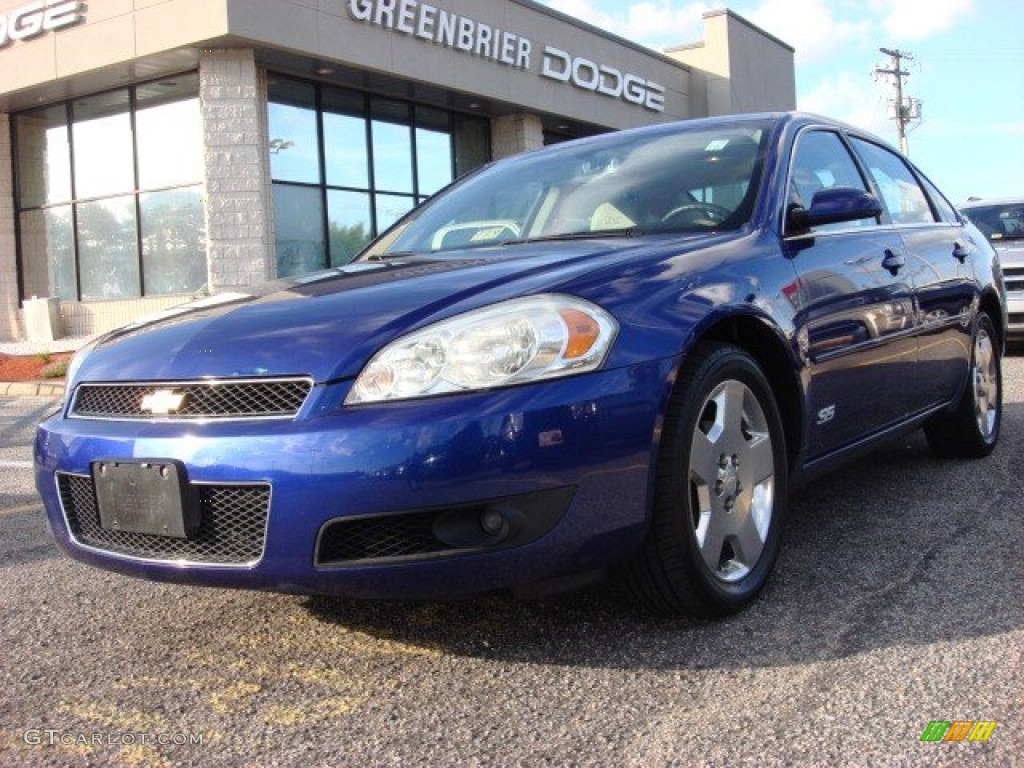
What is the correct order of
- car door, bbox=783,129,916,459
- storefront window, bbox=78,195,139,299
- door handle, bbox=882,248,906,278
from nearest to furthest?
1. car door, bbox=783,129,916,459
2. door handle, bbox=882,248,906,278
3. storefront window, bbox=78,195,139,299

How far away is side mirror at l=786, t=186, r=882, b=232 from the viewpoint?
123 inches

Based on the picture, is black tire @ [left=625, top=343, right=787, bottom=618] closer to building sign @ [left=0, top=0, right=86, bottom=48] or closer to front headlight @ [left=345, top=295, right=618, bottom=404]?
front headlight @ [left=345, top=295, right=618, bottom=404]

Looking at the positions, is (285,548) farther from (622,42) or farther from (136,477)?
(622,42)

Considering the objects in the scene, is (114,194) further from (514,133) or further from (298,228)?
(514,133)

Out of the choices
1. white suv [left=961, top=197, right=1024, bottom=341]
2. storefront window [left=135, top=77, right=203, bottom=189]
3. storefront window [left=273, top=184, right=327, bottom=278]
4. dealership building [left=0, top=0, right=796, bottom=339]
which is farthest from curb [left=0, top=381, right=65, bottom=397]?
white suv [left=961, top=197, right=1024, bottom=341]

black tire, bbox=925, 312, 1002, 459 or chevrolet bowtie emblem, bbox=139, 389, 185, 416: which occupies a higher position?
chevrolet bowtie emblem, bbox=139, 389, 185, 416

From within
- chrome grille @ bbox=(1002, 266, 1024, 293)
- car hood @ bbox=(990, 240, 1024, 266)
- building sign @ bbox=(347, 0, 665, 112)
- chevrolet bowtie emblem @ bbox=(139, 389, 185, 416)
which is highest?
building sign @ bbox=(347, 0, 665, 112)

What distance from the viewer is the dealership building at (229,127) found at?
1432 cm

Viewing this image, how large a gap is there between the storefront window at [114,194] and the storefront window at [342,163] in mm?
1304

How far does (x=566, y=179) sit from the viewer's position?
3.64 m

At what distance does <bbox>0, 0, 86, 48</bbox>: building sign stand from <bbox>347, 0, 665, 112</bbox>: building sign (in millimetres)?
4221

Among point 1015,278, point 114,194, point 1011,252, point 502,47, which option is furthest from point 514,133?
point 1015,278

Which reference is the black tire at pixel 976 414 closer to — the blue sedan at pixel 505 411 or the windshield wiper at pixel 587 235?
the blue sedan at pixel 505 411

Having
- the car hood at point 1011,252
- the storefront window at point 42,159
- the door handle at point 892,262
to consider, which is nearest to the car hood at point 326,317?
the door handle at point 892,262
